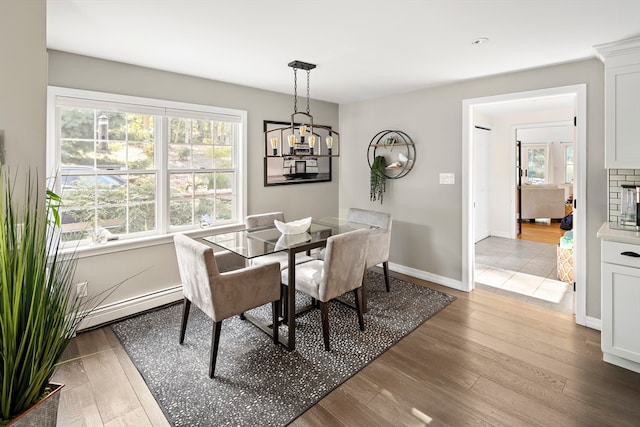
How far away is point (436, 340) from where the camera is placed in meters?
2.81

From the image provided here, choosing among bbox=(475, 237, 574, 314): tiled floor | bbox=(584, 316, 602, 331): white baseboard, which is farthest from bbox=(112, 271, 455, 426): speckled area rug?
bbox=(584, 316, 602, 331): white baseboard

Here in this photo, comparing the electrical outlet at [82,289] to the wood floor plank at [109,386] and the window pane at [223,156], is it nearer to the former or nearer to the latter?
the wood floor plank at [109,386]

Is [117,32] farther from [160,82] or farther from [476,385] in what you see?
[476,385]

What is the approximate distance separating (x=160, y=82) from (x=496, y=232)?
20.9ft

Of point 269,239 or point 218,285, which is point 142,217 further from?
point 218,285

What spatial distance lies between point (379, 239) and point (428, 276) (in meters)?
1.07

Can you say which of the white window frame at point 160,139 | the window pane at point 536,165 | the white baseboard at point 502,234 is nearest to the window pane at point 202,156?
the white window frame at point 160,139

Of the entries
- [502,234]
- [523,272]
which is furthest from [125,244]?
[502,234]

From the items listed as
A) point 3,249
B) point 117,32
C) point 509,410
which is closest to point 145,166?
point 117,32

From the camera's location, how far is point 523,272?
4.58m

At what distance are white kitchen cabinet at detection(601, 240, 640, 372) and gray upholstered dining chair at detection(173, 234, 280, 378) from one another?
7.80 feet

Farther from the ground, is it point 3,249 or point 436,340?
point 3,249

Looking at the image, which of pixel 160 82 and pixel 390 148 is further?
pixel 390 148

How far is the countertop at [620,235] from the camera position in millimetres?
2291
